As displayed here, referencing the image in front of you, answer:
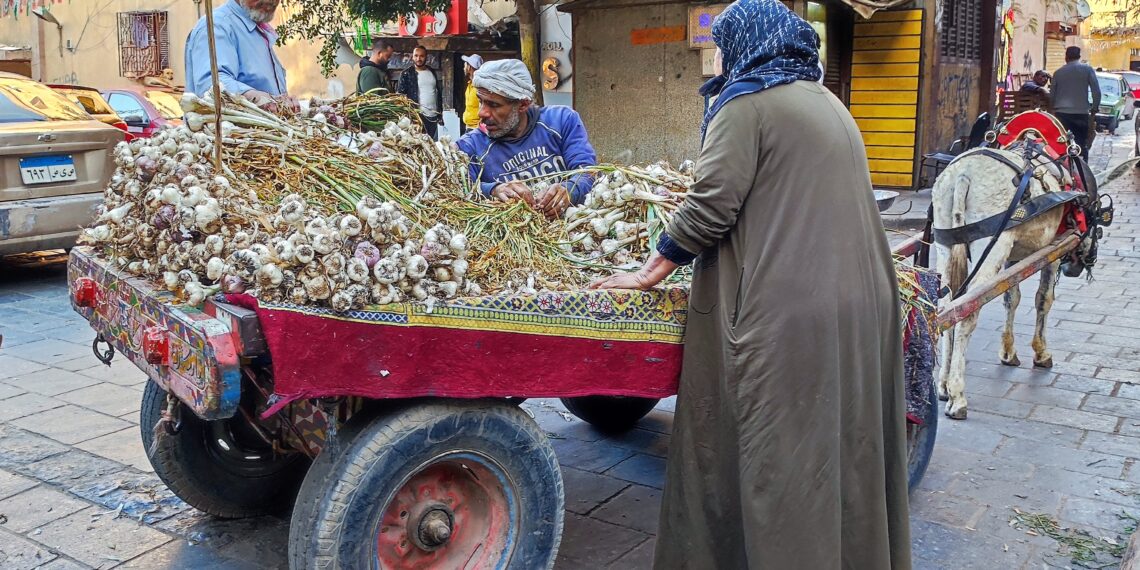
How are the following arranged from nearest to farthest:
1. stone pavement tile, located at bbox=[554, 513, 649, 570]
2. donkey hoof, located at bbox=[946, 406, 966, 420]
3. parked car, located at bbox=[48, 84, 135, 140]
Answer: stone pavement tile, located at bbox=[554, 513, 649, 570], donkey hoof, located at bbox=[946, 406, 966, 420], parked car, located at bbox=[48, 84, 135, 140]

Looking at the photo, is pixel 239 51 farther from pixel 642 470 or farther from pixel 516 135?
pixel 642 470

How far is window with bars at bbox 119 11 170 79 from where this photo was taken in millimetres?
18641

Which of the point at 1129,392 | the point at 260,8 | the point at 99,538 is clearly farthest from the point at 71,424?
the point at 1129,392

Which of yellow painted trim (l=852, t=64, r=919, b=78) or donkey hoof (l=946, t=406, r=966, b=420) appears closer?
donkey hoof (l=946, t=406, r=966, b=420)

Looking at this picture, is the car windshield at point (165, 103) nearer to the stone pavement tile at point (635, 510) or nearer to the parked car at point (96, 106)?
the parked car at point (96, 106)

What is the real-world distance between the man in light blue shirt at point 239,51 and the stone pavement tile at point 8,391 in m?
2.26

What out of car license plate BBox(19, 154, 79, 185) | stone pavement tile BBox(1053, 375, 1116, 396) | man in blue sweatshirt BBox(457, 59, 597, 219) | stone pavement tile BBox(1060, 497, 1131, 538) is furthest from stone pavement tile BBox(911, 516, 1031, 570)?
car license plate BBox(19, 154, 79, 185)

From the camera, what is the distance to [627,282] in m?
2.84

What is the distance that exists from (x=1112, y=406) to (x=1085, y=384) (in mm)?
396

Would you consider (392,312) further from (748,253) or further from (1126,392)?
(1126,392)

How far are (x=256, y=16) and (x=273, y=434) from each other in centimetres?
199

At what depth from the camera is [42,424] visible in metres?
4.68

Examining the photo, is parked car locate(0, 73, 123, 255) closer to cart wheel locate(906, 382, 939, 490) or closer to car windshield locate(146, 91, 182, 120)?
car windshield locate(146, 91, 182, 120)

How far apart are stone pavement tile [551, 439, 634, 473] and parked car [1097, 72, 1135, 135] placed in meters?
25.8
